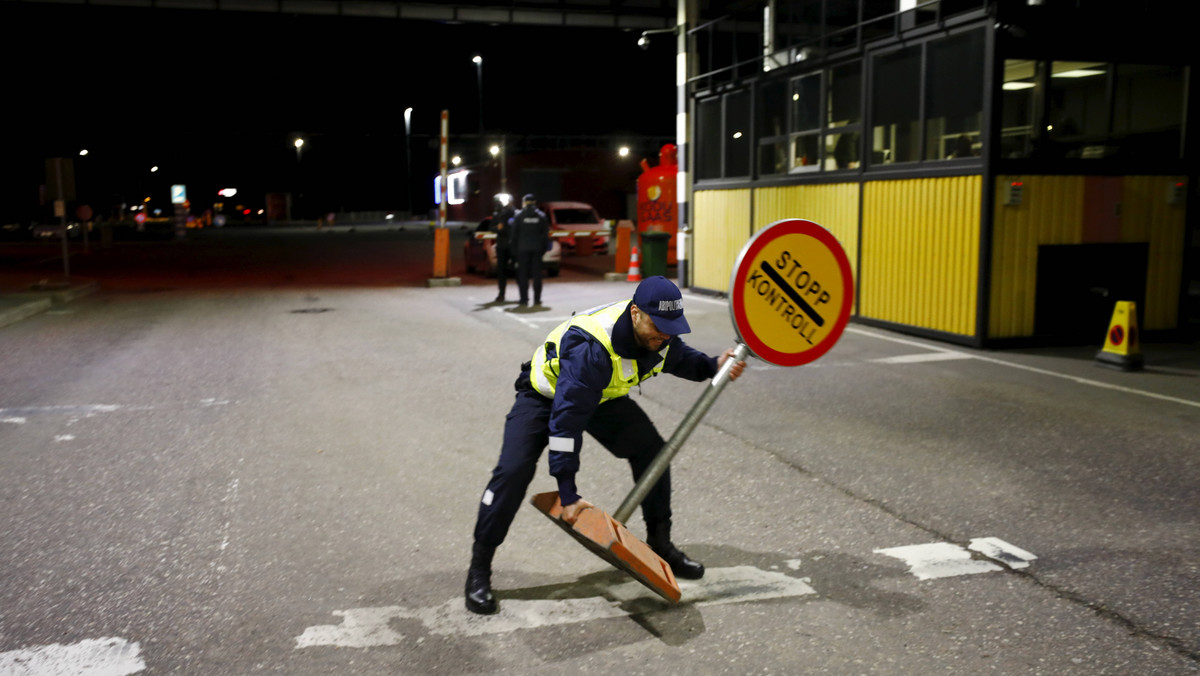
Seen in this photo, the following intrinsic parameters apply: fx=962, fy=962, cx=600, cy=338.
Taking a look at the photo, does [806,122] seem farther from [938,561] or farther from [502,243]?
[938,561]

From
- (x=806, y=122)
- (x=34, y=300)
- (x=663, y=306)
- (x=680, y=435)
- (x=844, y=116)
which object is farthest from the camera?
(x=34, y=300)

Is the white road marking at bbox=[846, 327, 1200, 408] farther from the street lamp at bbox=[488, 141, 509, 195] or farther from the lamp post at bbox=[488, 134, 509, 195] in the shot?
the lamp post at bbox=[488, 134, 509, 195]

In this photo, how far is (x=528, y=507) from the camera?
18.7 feet

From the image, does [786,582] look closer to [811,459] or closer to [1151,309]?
[811,459]

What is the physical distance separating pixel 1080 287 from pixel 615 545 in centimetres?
1021

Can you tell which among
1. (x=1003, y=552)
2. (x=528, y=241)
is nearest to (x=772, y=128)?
(x=528, y=241)

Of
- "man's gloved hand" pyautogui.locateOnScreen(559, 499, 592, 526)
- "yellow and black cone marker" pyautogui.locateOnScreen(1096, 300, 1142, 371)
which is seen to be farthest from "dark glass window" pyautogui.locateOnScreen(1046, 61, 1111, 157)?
"man's gloved hand" pyautogui.locateOnScreen(559, 499, 592, 526)

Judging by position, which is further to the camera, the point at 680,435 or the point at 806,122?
the point at 806,122

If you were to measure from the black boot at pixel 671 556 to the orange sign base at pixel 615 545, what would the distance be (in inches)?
15.3

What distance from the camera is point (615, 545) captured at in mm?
3758

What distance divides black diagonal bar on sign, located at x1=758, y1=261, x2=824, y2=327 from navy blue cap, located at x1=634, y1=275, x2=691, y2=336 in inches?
14.2

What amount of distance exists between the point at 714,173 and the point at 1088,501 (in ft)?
45.3

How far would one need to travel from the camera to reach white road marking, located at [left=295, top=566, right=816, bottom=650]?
3.97 m

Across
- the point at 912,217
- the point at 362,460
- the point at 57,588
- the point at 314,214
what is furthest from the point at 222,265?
the point at 314,214
